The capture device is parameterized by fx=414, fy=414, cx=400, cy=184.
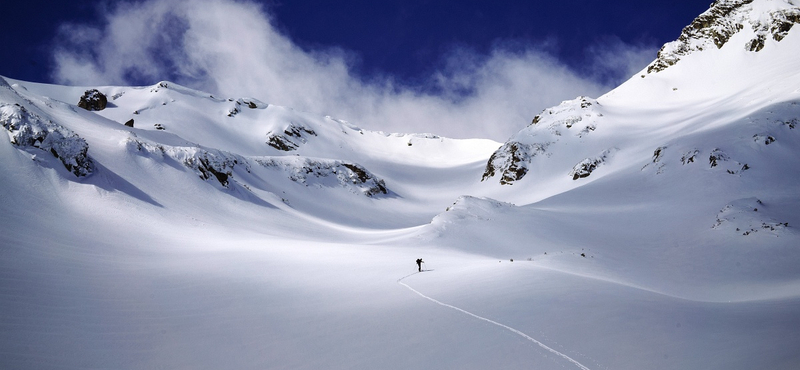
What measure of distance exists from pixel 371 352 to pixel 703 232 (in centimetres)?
2562

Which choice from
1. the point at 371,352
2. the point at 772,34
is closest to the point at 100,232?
the point at 371,352

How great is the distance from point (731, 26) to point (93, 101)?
416 ft

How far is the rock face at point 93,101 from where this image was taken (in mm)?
86562

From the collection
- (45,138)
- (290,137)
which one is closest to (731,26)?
(290,137)

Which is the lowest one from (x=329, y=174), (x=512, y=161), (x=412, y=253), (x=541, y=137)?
(x=412, y=253)

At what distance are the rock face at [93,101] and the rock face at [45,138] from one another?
7514cm

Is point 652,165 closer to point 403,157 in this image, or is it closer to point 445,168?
point 445,168

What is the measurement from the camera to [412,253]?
2309 cm

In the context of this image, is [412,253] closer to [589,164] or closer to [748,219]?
[748,219]

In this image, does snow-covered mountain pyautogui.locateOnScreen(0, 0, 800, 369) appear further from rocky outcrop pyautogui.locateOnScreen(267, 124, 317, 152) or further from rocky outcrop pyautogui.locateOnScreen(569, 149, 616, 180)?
rocky outcrop pyautogui.locateOnScreen(267, 124, 317, 152)

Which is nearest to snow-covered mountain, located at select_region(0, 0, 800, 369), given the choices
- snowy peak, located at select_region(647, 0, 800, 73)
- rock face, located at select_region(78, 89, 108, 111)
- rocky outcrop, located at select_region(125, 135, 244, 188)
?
rocky outcrop, located at select_region(125, 135, 244, 188)

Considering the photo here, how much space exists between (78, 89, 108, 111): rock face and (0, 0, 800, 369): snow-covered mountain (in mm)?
47500

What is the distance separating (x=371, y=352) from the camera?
7801 mm

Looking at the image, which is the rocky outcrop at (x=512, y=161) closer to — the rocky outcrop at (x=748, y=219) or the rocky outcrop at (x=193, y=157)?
the rocky outcrop at (x=748, y=219)
